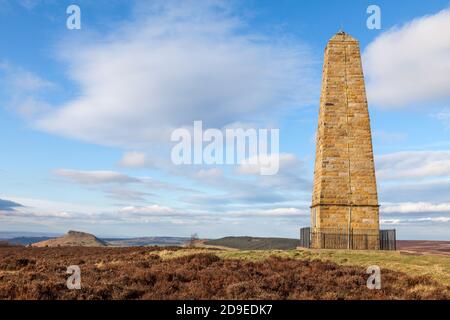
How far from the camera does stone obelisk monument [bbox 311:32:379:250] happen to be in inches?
1017

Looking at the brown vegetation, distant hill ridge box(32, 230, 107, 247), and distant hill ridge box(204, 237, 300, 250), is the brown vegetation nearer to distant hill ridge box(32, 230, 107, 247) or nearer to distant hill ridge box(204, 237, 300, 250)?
distant hill ridge box(32, 230, 107, 247)

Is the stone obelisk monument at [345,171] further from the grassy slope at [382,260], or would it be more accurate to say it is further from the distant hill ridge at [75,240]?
the distant hill ridge at [75,240]

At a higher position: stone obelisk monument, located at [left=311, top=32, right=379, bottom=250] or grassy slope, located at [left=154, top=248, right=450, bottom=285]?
stone obelisk monument, located at [left=311, top=32, right=379, bottom=250]

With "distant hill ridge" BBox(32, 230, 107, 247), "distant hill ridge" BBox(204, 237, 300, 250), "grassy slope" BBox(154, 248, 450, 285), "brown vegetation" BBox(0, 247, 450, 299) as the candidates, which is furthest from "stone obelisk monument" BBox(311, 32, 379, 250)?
"distant hill ridge" BBox(204, 237, 300, 250)

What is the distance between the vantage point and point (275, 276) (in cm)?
1549

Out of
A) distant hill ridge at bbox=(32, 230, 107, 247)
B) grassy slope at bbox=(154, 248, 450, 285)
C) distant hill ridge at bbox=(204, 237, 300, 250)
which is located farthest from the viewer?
distant hill ridge at bbox=(204, 237, 300, 250)

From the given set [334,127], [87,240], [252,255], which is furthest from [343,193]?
[87,240]

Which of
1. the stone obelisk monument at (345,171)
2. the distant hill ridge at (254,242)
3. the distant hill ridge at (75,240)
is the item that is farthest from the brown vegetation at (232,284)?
the distant hill ridge at (254,242)

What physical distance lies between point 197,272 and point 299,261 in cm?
555

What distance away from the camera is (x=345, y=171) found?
26141 millimetres

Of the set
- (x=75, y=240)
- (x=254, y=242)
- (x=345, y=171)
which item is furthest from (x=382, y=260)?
(x=254, y=242)

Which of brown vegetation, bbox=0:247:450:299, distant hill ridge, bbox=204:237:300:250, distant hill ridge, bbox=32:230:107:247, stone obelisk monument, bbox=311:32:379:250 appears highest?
stone obelisk monument, bbox=311:32:379:250
